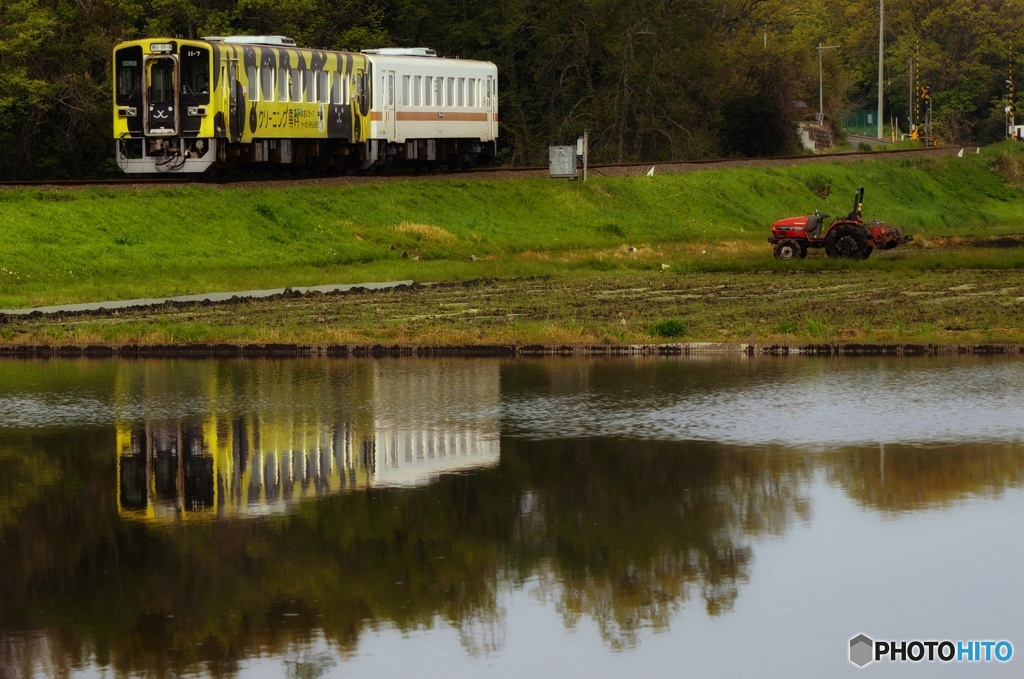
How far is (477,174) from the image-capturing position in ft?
175

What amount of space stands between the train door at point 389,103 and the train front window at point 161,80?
967cm

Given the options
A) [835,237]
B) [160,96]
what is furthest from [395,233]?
[835,237]

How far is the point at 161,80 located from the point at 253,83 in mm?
2558

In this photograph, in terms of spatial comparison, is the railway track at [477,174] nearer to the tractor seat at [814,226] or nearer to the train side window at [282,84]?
the train side window at [282,84]

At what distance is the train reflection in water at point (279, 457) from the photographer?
13570 millimetres

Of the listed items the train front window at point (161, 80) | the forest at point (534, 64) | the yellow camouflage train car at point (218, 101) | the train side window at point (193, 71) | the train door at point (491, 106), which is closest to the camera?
the train side window at point (193, 71)

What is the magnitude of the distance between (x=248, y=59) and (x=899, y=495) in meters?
33.8

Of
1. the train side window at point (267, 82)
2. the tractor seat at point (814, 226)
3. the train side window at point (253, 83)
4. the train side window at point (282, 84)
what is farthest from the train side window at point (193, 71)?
the tractor seat at point (814, 226)

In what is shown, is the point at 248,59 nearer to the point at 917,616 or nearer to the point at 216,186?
the point at 216,186

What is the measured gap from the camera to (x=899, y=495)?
1335cm

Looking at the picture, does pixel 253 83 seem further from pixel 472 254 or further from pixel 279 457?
pixel 279 457

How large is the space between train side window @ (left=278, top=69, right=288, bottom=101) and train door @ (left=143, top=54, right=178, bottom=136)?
373cm

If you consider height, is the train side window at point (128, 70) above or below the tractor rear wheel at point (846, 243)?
above

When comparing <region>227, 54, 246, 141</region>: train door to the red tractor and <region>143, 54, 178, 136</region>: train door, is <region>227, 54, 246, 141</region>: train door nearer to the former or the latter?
<region>143, 54, 178, 136</region>: train door
